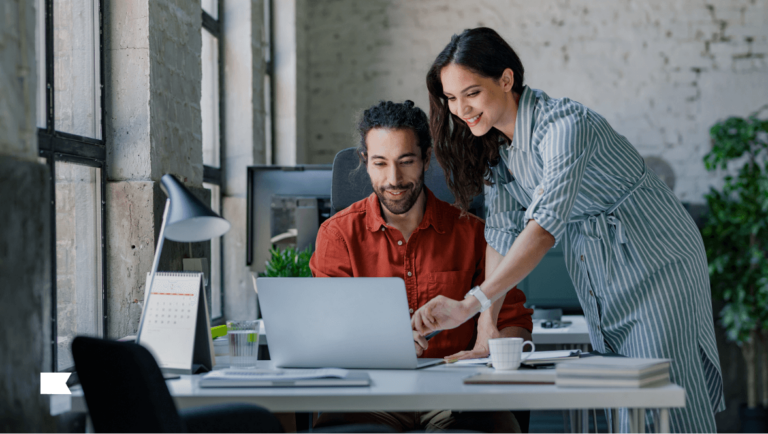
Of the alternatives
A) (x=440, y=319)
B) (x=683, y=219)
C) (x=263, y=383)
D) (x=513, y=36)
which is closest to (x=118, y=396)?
(x=263, y=383)

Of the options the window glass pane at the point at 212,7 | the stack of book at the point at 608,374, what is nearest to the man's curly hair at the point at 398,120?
the stack of book at the point at 608,374

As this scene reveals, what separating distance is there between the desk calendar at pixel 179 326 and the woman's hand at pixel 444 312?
0.46 meters

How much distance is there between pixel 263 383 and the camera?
1277 millimetres

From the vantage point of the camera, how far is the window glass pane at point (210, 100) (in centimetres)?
373

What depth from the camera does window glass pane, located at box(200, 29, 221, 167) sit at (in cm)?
373

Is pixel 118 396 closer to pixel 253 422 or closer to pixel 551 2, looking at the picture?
pixel 253 422

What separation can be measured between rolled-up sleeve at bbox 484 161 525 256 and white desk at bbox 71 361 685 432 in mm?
610

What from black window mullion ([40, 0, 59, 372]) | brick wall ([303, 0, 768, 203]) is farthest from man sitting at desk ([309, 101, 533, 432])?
brick wall ([303, 0, 768, 203])

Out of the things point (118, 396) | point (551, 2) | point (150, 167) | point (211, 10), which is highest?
point (551, 2)

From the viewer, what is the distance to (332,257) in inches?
78.9

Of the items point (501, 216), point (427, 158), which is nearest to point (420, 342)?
point (501, 216)

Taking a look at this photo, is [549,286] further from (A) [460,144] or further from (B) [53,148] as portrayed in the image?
(B) [53,148]

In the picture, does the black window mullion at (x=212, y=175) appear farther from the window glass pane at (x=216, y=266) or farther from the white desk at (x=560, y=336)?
the white desk at (x=560, y=336)

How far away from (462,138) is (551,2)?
3246 mm
